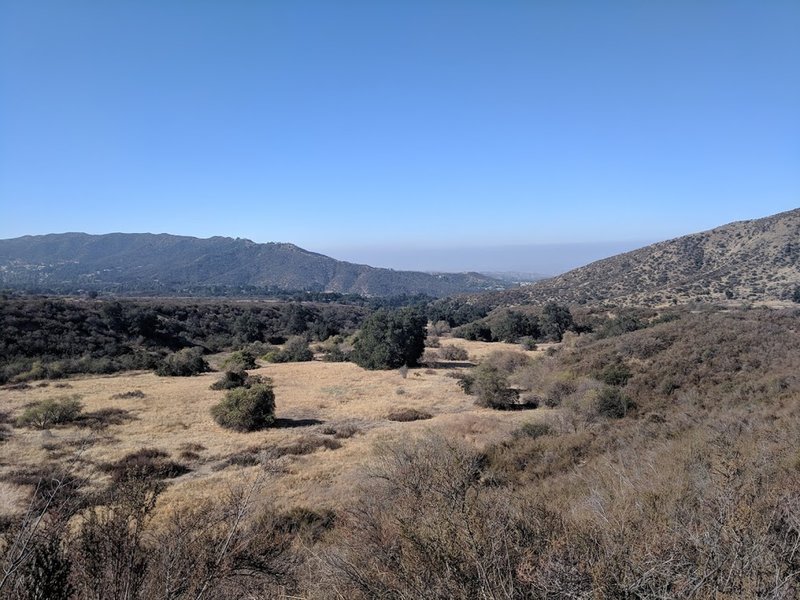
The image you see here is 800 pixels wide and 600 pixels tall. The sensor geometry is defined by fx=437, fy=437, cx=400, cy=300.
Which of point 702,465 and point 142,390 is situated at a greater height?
point 702,465

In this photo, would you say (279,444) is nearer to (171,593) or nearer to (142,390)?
(171,593)

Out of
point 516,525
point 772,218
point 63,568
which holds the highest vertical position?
point 772,218

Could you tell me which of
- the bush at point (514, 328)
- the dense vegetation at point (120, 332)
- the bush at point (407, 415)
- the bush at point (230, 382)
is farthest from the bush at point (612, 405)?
the bush at point (514, 328)

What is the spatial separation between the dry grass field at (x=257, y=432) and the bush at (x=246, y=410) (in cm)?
44

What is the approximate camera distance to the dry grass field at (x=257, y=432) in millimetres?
11516

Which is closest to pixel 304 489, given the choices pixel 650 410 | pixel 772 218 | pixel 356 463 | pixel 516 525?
pixel 356 463

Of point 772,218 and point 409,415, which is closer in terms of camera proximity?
point 409,415

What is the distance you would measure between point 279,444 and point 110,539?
11.6m

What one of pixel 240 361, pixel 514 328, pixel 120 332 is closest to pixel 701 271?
pixel 514 328

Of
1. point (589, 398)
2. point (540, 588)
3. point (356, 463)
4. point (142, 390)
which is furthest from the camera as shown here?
point (142, 390)

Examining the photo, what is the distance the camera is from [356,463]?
1292cm

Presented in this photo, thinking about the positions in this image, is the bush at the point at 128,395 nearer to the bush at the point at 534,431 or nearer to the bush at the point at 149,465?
the bush at the point at 149,465

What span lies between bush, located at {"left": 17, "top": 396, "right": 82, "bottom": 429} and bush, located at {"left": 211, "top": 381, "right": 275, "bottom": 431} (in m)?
5.56

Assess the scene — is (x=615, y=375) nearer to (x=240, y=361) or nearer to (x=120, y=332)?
(x=240, y=361)
